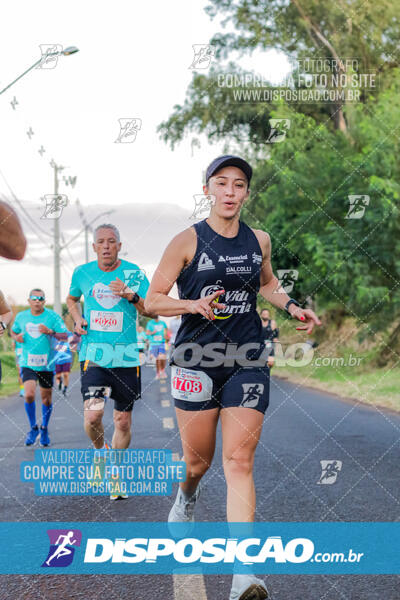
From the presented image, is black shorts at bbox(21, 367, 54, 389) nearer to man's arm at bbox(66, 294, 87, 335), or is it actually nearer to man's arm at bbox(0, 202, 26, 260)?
man's arm at bbox(66, 294, 87, 335)

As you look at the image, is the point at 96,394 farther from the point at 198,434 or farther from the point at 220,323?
the point at 220,323

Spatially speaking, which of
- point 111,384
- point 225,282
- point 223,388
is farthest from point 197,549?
point 111,384

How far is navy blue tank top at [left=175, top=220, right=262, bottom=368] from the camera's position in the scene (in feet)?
13.2

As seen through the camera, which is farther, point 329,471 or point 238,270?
point 329,471

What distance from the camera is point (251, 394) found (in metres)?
4.02

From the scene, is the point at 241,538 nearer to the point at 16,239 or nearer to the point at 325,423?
the point at 16,239

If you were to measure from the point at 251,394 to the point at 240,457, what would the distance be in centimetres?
33

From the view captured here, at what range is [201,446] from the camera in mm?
4125

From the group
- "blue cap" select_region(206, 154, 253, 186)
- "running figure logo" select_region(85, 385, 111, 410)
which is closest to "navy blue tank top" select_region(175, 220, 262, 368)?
"blue cap" select_region(206, 154, 253, 186)

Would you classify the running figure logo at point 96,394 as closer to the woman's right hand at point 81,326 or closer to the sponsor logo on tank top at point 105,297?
the woman's right hand at point 81,326

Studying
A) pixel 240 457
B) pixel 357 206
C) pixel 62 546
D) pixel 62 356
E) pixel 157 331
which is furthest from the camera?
pixel 157 331

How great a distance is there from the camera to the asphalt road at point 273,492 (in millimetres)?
3975

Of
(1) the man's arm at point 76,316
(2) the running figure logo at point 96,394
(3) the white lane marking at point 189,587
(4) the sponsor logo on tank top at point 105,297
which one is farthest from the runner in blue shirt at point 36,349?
(3) the white lane marking at point 189,587

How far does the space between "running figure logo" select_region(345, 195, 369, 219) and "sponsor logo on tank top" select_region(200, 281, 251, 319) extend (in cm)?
1460
